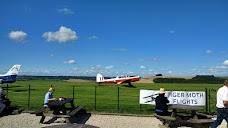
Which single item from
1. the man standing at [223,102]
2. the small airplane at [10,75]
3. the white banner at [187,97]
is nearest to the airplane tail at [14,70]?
the small airplane at [10,75]

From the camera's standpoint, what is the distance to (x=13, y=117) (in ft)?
44.9

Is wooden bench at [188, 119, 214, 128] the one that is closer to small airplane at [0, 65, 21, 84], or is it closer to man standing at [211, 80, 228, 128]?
man standing at [211, 80, 228, 128]

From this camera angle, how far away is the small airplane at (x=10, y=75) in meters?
45.1

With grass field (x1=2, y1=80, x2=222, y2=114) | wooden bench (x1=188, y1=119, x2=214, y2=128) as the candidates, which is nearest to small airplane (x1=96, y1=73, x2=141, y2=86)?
grass field (x1=2, y1=80, x2=222, y2=114)

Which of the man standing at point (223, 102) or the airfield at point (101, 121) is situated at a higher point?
the man standing at point (223, 102)

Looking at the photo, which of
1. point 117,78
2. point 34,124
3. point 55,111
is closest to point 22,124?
point 34,124

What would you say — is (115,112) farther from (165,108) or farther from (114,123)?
(165,108)

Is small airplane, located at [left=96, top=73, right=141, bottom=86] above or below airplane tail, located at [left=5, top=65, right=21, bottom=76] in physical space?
below

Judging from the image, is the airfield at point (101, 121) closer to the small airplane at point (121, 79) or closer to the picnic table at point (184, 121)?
the picnic table at point (184, 121)

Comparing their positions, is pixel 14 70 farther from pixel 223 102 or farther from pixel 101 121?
pixel 223 102

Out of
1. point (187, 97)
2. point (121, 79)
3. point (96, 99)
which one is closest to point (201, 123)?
point (187, 97)

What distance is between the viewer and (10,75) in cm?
4594

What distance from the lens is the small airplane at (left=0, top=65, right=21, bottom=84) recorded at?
148ft

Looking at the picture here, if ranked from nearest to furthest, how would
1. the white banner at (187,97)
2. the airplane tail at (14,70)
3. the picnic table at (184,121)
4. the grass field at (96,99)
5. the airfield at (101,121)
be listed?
the picnic table at (184,121) → the airfield at (101,121) → the white banner at (187,97) → the grass field at (96,99) → the airplane tail at (14,70)
